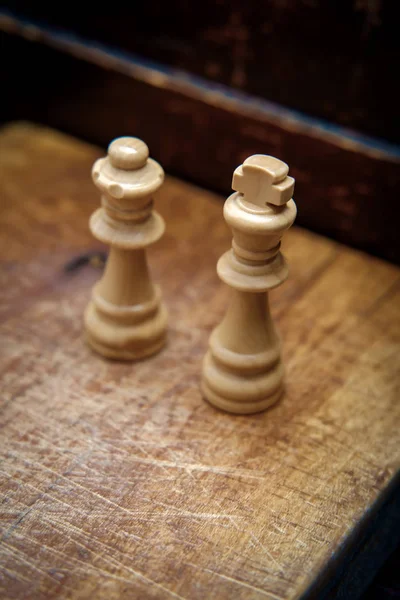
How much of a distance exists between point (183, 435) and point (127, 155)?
1.03 feet

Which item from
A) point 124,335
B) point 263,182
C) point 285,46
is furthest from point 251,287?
point 285,46

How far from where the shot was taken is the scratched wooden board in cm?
70

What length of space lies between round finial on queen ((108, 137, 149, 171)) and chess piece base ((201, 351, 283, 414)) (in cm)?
23

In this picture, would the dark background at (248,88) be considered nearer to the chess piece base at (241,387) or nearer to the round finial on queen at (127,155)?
the chess piece base at (241,387)

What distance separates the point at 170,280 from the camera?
1.08 m

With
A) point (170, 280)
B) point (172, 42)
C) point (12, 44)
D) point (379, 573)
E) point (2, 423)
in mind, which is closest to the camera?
point (2, 423)

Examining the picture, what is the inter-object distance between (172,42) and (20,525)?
2.70ft

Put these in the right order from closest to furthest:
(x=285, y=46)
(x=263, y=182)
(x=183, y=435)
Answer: (x=263, y=182) < (x=183, y=435) < (x=285, y=46)

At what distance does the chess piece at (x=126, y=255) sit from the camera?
800 mm

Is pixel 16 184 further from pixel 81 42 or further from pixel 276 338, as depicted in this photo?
pixel 276 338

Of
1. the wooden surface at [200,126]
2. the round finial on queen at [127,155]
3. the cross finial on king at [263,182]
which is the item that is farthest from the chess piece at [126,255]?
the wooden surface at [200,126]

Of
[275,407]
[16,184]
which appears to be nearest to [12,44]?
[16,184]

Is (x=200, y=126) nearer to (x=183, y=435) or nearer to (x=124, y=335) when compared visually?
(x=124, y=335)

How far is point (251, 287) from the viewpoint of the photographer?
30.0 inches
